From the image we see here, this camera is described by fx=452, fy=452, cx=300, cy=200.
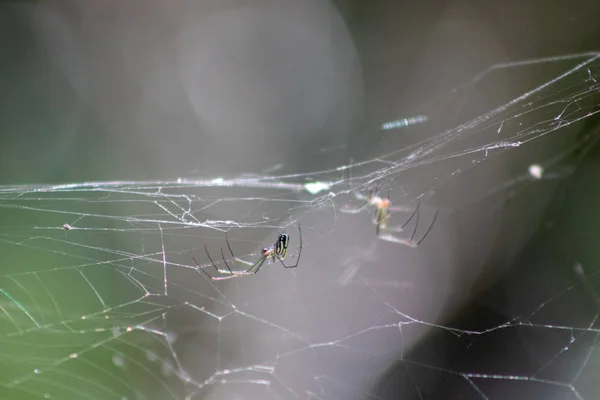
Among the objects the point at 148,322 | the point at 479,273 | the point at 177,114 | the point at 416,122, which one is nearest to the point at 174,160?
the point at 177,114

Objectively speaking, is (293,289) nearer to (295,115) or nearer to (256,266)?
(256,266)

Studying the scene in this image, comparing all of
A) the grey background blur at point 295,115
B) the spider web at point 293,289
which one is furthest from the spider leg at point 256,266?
the grey background blur at point 295,115

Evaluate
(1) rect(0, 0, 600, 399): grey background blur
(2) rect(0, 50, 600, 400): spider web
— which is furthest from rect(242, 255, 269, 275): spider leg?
(1) rect(0, 0, 600, 399): grey background blur

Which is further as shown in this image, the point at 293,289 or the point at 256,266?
the point at 293,289

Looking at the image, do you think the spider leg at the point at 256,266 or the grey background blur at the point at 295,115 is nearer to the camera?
the spider leg at the point at 256,266

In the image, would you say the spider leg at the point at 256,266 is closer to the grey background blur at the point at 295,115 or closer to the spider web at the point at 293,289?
the spider web at the point at 293,289

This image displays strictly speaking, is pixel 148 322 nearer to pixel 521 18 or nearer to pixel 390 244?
pixel 390 244

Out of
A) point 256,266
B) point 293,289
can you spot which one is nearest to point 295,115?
point 293,289
